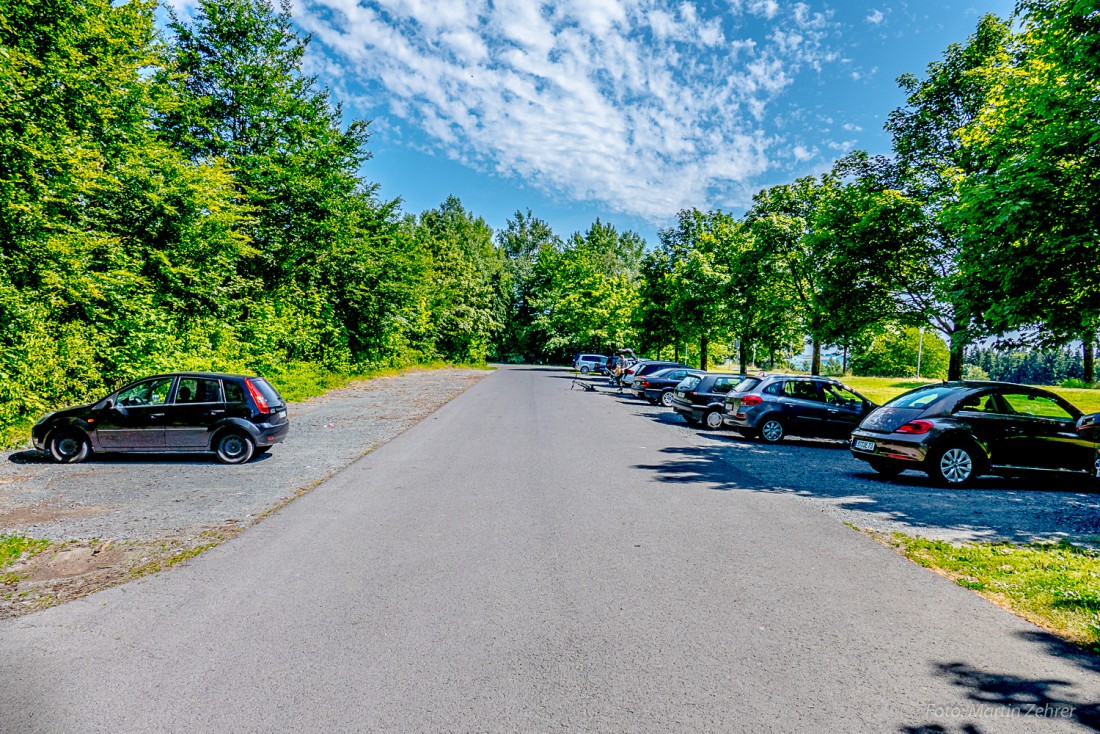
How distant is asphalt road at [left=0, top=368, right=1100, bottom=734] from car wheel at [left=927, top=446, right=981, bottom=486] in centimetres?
381

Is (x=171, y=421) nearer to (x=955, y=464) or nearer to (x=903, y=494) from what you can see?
(x=903, y=494)

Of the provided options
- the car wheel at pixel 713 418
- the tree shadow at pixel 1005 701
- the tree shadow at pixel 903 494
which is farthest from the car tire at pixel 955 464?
the car wheel at pixel 713 418

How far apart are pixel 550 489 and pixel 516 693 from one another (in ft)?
16.5

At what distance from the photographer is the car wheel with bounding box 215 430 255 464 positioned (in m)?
10.1

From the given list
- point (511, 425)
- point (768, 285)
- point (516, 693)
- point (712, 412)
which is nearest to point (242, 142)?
point (511, 425)

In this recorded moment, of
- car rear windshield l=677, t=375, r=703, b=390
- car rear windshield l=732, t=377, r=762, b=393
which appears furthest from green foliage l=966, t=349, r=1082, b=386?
car rear windshield l=732, t=377, r=762, b=393

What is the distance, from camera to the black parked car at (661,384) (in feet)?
79.5

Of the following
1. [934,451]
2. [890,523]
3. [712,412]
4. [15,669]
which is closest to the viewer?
[15,669]

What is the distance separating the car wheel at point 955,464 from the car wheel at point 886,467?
519 millimetres

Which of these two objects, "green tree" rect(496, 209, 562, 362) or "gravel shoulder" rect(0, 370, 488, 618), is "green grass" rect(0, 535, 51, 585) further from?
"green tree" rect(496, 209, 562, 362)

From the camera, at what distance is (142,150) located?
15.2m

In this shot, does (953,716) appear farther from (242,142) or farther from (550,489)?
(242,142)

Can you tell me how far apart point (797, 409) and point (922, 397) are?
13.8ft

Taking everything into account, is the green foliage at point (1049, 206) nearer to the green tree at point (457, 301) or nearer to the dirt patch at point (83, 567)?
the dirt patch at point (83, 567)
